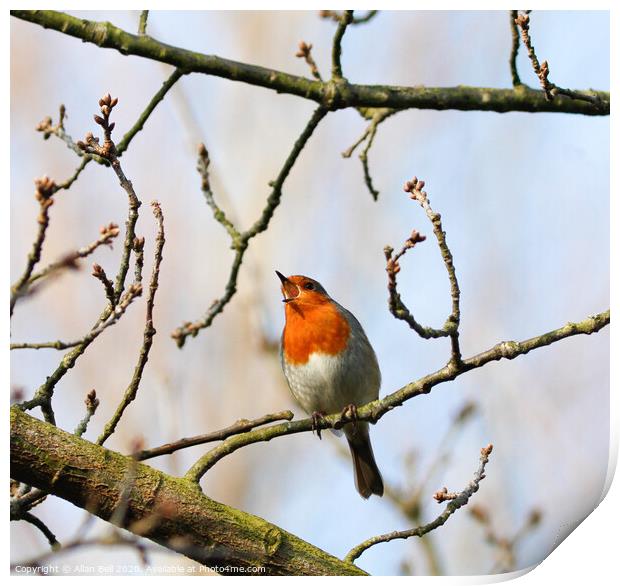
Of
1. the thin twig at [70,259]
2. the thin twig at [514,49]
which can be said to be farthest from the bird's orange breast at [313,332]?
the thin twig at [70,259]

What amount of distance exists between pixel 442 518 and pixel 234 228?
128 cm

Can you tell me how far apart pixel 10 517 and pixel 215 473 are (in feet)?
7.04

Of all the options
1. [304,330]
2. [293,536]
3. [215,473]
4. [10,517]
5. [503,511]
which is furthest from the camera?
[215,473]

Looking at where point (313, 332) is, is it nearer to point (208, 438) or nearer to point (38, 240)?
Result: point (208, 438)

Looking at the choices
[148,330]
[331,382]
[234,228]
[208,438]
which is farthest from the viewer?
[331,382]

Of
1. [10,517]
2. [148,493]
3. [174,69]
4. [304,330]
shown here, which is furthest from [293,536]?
[174,69]

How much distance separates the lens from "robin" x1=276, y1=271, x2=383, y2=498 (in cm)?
341

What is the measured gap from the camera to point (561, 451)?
2.84m

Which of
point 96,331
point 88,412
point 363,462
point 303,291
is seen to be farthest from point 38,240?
point 363,462

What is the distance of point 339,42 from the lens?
2.87 meters

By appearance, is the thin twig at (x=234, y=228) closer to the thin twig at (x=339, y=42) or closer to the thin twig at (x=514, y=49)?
the thin twig at (x=339, y=42)

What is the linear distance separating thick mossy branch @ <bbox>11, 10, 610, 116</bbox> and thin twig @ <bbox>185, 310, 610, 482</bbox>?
906 millimetres
